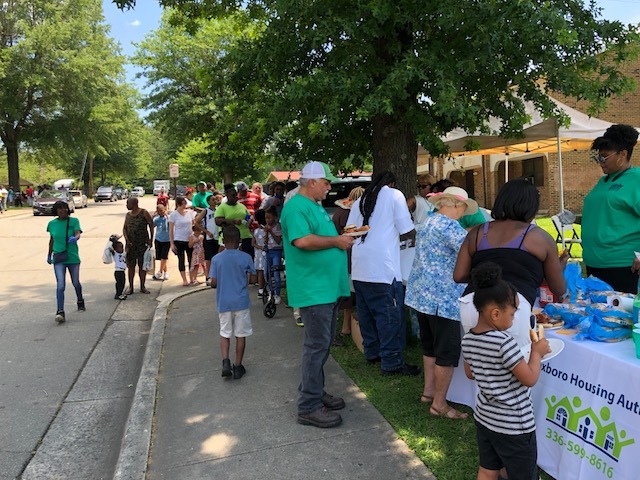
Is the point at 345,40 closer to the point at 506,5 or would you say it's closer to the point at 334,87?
the point at 334,87

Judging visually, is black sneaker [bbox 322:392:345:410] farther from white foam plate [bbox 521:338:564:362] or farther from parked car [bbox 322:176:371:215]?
parked car [bbox 322:176:371:215]

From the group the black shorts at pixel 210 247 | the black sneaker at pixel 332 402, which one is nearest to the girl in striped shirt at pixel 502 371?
the black sneaker at pixel 332 402

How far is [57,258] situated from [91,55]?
36532mm

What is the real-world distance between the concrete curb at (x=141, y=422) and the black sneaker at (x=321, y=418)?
1.15m

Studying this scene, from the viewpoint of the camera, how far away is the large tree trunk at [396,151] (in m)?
6.48

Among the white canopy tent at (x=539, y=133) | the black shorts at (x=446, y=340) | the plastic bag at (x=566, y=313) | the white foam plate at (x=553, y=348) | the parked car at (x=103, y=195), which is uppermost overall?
the parked car at (x=103, y=195)

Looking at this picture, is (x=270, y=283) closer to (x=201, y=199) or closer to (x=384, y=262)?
(x=384, y=262)

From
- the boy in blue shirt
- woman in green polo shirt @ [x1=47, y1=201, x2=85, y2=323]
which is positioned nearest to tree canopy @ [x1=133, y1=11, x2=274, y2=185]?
woman in green polo shirt @ [x1=47, y1=201, x2=85, y2=323]

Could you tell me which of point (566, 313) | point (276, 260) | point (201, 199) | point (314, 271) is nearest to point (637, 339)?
point (566, 313)

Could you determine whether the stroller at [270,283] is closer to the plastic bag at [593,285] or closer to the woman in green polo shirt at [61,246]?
the woman in green polo shirt at [61,246]

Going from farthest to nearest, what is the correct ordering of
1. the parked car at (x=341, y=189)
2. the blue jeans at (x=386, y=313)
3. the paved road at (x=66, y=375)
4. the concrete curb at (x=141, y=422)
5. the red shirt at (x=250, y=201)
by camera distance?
the red shirt at (x=250, y=201) < the parked car at (x=341, y=189) < the blue jeans at (x=386, y=313) < the paved road at (x=66, y=375) < the concrete curb at (x=141, y=422)

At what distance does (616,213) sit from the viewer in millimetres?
3785

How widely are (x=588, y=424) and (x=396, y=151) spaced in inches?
168

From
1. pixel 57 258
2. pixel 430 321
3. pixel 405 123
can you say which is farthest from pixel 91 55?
pixel 430 321
